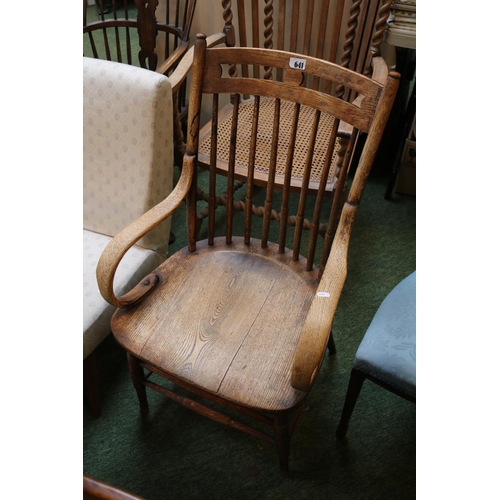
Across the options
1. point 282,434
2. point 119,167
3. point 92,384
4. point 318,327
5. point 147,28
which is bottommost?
point 92,384

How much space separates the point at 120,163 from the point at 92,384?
68cm

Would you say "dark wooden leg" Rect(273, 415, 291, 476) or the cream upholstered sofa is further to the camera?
the cream upholstered sofa

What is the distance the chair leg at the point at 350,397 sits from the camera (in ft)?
3.88

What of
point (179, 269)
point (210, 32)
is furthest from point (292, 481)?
point (210, 32)

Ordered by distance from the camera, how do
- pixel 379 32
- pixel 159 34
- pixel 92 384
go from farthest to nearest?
1. pixel 159 34
2. pixel 379 32
3. pixel 92 384

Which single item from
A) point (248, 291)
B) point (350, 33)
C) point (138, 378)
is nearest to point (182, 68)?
point (350, 33)

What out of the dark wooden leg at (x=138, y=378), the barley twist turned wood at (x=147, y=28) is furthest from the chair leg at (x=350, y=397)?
the barley twist turned wood at (x=147, y=28)

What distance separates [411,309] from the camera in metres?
1.16

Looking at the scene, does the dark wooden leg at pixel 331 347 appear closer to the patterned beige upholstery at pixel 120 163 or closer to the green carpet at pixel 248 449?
the green carpet at pixel 248 449

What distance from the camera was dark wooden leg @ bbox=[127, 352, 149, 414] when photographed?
1.23 meters

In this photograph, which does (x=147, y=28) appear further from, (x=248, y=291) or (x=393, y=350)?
(x=393, y=350)

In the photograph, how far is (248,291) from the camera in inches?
48.6

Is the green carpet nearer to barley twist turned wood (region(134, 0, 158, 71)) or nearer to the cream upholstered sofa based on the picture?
the cream upholstered sofa

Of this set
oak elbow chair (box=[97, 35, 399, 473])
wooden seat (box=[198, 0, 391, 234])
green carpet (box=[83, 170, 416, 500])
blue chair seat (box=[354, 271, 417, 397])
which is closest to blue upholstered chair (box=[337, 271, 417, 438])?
blue chair seat (box=[354, 271, 417, 397])
